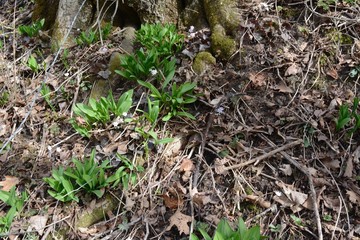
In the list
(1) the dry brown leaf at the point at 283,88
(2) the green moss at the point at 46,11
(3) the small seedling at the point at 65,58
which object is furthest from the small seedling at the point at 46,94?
(1) the dry brown leaf at the point at 283,88

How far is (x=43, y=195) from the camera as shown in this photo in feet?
8.61

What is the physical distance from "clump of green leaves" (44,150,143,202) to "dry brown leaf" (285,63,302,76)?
156 cm

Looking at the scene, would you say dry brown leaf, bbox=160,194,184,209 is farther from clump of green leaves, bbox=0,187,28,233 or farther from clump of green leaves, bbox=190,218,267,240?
clump of green leaves, bbox=0,187,28,233

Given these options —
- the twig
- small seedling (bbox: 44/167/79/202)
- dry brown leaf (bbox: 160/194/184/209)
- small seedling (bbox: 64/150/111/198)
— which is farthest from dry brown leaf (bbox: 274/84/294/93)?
small seedling (bbox: 44/167/79/202)

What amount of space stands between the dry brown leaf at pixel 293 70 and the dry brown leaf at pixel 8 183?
102 inches

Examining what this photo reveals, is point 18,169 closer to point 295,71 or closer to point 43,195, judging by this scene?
point 43,195

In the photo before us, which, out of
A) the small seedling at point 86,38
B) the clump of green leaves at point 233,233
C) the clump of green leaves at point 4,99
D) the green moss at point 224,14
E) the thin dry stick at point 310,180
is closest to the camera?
the clump of green leaves at point 233,233

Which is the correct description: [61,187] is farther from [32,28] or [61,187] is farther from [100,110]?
[32,28]

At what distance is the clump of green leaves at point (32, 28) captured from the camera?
399 centimetres

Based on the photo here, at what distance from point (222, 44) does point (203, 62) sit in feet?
0.85

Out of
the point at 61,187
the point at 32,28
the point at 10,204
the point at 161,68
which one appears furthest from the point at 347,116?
the point at 32,28

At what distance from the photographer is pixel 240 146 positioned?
2.54 meters

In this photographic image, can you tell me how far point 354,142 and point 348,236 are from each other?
2.44 ft

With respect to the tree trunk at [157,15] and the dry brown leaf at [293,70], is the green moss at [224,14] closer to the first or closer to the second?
the tree trunk at [157,15]
